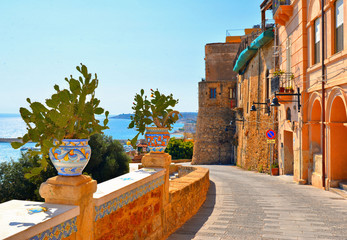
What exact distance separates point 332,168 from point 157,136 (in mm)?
8267

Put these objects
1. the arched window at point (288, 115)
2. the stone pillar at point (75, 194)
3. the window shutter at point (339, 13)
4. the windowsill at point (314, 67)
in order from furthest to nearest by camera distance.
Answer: the arched window at point (288, 115) → the windowsill at point (314, 67) → the window shutter at point (339, 13) → the stone pillar at point (75, 194)

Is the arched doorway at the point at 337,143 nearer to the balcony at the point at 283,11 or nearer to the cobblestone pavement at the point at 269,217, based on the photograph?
the cobblestone pavement at the point at 269,217

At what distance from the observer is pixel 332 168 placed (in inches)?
454

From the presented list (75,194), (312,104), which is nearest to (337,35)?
(312,104)

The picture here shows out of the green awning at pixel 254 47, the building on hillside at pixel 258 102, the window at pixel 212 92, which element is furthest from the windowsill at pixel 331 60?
the window at pixel 212 92

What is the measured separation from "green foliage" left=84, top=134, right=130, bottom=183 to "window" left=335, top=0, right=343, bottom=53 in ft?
40.4

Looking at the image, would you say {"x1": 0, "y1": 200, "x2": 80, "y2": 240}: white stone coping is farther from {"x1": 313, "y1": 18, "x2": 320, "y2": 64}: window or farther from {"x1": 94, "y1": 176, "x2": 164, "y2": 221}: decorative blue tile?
{"x1": 313, "y1": 18, "x2": 320, "y2": 64}: window

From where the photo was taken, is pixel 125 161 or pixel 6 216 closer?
pixel 6 216

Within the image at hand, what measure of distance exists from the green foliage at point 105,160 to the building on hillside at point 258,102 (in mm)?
8390

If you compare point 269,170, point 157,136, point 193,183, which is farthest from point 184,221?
point 269,170

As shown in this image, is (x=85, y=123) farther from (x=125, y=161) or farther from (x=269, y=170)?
(x=269, y=170)

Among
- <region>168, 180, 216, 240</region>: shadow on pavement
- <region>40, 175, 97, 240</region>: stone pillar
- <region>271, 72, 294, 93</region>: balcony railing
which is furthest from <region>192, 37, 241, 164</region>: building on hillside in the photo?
<region>40, 175, 97, 240</region>: stone pillar

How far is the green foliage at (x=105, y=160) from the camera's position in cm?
1814

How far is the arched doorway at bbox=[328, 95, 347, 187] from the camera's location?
37.6ft
